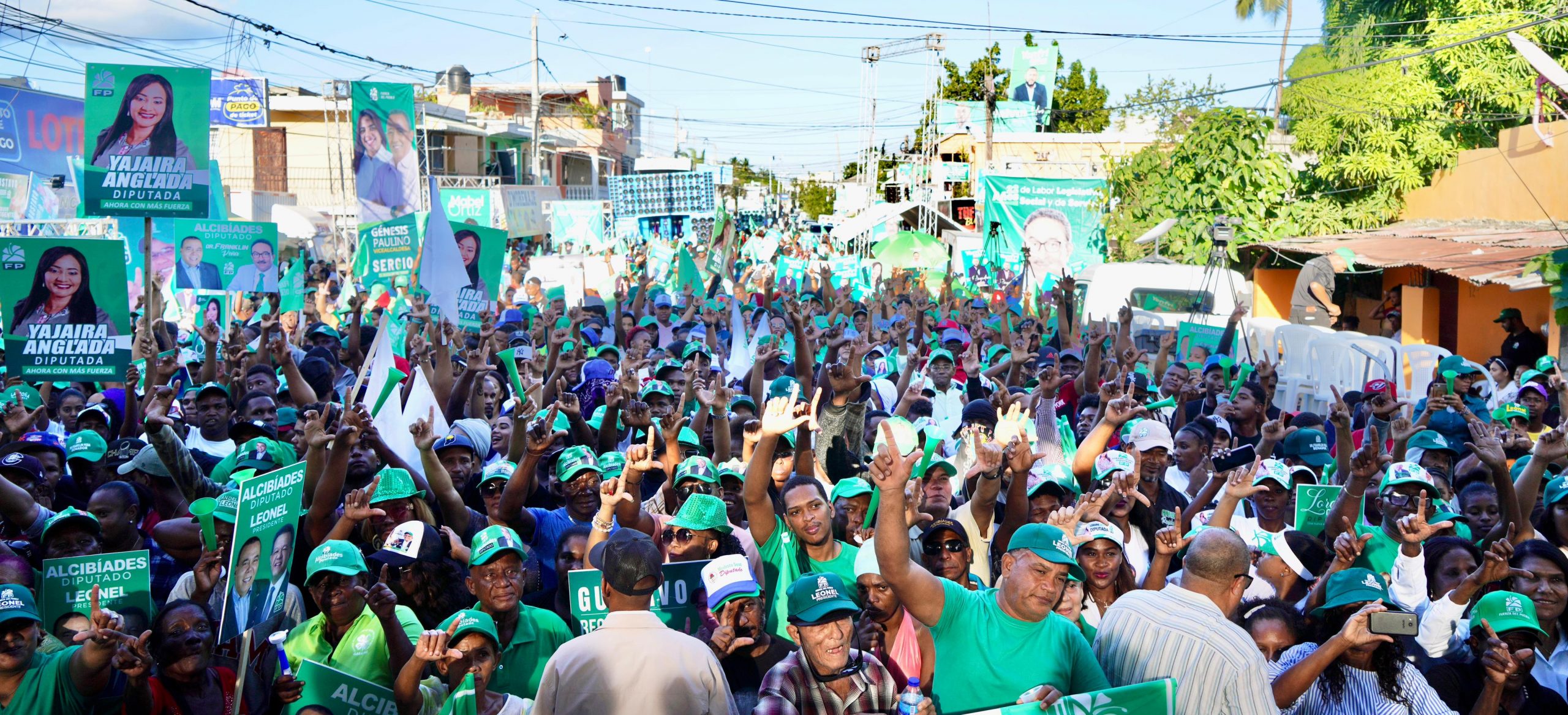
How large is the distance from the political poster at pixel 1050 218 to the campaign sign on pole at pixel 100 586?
19.3m

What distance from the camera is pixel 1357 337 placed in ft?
32.4

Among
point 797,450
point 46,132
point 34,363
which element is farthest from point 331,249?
point 797,450

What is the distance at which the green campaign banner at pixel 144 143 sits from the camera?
8047 millimetres

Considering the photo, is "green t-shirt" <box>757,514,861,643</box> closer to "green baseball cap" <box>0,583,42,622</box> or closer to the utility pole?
"green baseball cap" <box>0,583,42,622</box>

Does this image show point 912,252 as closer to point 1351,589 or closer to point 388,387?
point 388,387

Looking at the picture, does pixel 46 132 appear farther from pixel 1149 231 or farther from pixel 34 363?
pixel 1149 231

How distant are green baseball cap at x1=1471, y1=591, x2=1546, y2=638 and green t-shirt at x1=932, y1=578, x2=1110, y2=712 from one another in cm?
129

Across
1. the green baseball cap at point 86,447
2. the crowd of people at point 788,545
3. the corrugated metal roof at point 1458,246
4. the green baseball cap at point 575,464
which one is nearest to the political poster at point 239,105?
the corrugated metal roof at point 1458,246

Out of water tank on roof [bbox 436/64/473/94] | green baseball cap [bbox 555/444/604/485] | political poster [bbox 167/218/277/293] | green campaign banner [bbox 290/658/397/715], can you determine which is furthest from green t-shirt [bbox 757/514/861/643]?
water tank on roof [bbox 436/64/473/94]

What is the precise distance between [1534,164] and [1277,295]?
4.26 meters

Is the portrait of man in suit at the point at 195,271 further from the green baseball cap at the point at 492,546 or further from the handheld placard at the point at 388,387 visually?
the green baseball cap at the point at 492,546

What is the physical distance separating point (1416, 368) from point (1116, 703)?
741 centimetres

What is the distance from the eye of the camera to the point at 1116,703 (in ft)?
11.5

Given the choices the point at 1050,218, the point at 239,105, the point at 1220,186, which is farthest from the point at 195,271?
the point at 239,105
